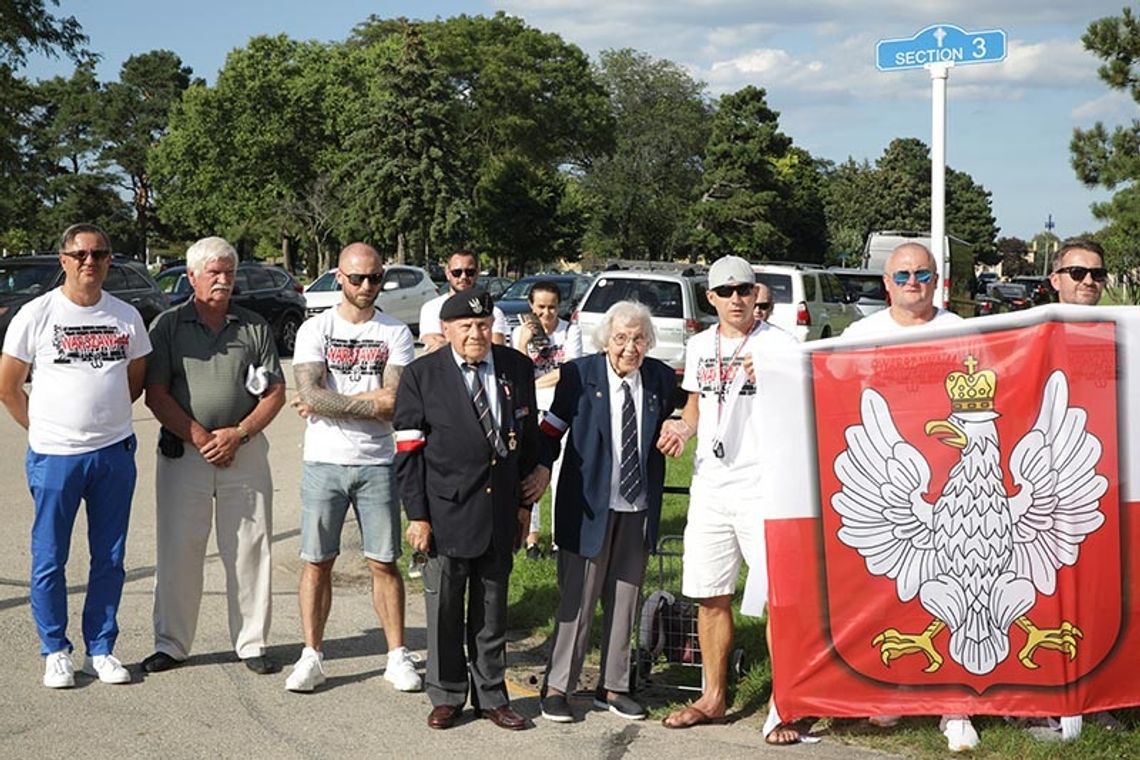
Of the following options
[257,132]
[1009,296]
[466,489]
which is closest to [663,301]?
[466,489]

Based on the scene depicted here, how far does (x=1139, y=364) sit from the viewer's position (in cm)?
567

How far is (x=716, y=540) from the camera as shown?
593cm

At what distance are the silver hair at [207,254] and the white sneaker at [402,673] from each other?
2.03 metres

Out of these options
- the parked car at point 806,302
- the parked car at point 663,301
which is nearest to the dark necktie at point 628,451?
the parked car at point 663,301

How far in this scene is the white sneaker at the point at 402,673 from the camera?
6387 millimetres

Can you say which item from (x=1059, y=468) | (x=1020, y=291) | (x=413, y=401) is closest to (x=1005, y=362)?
(x=1059, y=468)

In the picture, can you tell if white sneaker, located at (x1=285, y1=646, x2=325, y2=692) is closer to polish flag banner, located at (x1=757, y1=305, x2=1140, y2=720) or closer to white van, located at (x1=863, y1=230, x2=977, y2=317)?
polish flag banner, located at (x1=757, y1=305, x2=1140, y2=720)

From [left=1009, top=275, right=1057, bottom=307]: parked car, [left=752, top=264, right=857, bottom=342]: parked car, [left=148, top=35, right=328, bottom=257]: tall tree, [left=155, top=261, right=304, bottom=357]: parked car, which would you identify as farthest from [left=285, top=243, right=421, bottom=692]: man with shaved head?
[left=148, top=35, right=328, bottom=257]: tall tree

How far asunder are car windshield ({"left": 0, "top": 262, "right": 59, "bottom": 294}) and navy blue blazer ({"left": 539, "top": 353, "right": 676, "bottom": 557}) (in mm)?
16569

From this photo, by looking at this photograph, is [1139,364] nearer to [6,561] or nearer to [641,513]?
[641,513]

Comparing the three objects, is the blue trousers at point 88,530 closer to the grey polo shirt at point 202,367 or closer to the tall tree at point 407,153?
the grey polo shirt at point 202,367

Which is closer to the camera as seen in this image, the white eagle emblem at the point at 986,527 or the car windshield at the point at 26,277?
the white eagle emblem at the point at 986,527

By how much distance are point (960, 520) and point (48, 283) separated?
59.5 feet

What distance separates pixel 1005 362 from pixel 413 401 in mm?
2504
